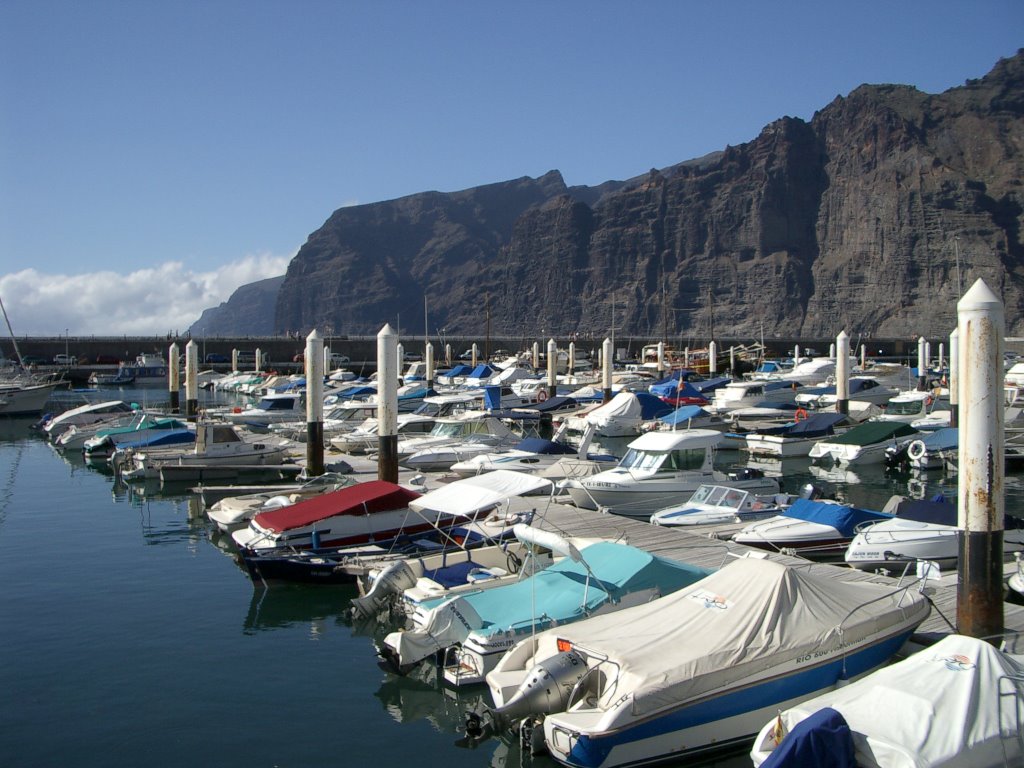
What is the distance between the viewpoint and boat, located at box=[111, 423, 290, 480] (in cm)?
3456

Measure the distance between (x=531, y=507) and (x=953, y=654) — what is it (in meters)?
14.6

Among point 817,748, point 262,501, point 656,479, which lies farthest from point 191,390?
point 817,748

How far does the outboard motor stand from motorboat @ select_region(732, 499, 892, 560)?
31.7 ft

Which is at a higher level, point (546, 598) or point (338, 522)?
point (338, 522)

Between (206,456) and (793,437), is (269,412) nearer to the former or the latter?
(206,456)

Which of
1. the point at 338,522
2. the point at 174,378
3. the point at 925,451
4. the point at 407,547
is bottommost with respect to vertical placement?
the point at 925,451

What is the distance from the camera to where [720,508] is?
22.8m

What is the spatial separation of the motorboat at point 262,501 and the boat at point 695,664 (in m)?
13.1

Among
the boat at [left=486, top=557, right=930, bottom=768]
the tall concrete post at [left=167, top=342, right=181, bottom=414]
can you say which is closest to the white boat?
the boat at [left=486, top=557, right=930, bottom=768]

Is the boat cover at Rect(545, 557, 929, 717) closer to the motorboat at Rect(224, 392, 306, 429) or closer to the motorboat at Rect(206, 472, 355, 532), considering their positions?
the motorboat at Rect(206, 472, 355, 532)

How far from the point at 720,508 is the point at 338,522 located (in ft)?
30.3

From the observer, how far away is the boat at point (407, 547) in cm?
1775

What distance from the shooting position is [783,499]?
23938 mm

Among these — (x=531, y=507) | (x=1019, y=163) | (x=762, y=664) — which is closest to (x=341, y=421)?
(x=531, y=507)
